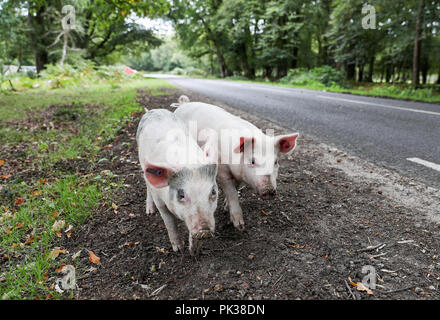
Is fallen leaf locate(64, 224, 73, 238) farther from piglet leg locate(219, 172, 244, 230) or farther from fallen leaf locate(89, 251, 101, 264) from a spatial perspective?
piglet leg locate(219, 172, 244, 230)

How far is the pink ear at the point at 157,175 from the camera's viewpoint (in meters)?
2.12

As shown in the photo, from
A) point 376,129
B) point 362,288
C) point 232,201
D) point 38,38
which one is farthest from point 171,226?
point 38,38

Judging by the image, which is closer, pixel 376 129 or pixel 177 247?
pixel 177 247

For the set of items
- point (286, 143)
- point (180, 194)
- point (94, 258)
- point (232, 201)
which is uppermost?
point (286, 143)

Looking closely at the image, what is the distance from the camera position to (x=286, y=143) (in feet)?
9.27

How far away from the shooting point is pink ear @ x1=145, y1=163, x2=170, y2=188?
6.97 feet

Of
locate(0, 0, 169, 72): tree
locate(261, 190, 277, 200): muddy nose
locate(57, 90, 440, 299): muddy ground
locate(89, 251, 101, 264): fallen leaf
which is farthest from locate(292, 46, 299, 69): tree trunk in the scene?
locate(89, 251, 101, 264): fallen leaf

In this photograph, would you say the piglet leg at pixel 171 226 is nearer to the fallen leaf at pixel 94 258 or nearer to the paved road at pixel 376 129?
the fallen leaf at pixel 94 258

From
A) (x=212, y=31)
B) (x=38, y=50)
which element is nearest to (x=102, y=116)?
(x=38, y=50)

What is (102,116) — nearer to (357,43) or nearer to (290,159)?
(290,159)

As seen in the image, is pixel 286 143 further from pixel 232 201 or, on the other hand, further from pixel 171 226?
pixel 171 226

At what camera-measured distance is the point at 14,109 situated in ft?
28.9

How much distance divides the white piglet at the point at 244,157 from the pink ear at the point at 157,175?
1.81 feet

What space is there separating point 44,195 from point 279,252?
313cm
